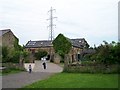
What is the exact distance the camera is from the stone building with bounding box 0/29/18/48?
198 ft

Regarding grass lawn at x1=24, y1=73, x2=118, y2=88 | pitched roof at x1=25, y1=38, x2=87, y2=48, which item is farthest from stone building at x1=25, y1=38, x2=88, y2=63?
grass lawn at x1=24, y1=73, x2=118, y2=88

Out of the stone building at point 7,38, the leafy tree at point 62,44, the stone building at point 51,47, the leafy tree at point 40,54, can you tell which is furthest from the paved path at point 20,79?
the leafy tree at point 40,54

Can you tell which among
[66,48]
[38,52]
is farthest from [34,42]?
[66,48]

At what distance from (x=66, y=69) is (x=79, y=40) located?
4993 centimetres

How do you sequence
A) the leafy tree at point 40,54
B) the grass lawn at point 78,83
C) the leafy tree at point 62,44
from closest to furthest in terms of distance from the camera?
the grass lawn at point 78,83
the leafy tree at point 62,44
the leafy tree at point 40,54

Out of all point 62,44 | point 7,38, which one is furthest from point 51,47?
point 7,38

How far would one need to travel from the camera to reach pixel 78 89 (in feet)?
51.3

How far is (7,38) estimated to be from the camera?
6256cm

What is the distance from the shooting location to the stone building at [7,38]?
60.5 metres

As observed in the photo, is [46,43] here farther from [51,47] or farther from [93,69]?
[93,69]

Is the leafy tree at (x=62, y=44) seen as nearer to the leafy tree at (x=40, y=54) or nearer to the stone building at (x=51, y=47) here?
the stone building at (x=51, y=47)

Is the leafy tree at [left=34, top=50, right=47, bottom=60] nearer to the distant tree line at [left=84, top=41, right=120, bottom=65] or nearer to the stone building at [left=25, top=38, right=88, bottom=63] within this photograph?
the stone building at [left=25, top=38, right=88, bottom=63]

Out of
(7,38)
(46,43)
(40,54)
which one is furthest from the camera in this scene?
(46,43)

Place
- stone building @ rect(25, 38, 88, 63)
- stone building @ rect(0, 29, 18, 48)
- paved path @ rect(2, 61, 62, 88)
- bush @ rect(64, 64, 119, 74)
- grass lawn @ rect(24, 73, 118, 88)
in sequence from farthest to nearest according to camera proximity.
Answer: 1. stone building @ rect(25, 38, 88, 63)
2. stone building @ rect(0, 29, 18, 48)
3. bush @ rect(64, 64, 119, 74)
4. paved path @ rect(2, 61, 62, 88)
5. grass lawn @ rect(24, 73, 118, 88)
